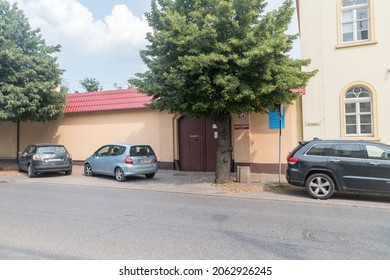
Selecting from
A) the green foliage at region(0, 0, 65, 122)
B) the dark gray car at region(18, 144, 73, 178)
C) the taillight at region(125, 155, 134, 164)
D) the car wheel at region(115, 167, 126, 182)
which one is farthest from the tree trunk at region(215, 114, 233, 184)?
the green foliage at region(0, 0, 65, 122)

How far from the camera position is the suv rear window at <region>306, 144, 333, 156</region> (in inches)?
373

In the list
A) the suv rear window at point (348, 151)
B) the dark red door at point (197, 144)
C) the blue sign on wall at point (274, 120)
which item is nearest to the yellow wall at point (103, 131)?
the dark red door at point (197, 144)

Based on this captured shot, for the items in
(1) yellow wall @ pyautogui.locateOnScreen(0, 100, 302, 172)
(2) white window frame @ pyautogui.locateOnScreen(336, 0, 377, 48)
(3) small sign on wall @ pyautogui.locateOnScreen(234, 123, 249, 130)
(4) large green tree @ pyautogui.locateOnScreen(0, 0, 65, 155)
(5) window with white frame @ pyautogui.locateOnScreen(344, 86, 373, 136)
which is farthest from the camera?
(4) large green tree @ pyautogui.locateOnScreen(0, 0, 65, 155)

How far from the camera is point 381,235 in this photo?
5840 mm

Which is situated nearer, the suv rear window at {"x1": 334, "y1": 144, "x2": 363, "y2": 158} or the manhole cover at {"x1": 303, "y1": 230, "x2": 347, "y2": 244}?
the manhole cover at {"x1": 303, "y1": 230, "x2": 347, "y2": 244}

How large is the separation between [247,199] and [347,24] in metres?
8.83

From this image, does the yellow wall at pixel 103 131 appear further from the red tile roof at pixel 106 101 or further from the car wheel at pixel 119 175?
the car wheel at pixel 119 175

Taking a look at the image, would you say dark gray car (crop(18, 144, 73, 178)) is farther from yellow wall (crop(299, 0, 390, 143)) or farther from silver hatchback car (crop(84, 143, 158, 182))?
yellow wall (crop(299, 0, 390, 143))

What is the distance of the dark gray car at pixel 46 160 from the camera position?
1467 centimetres

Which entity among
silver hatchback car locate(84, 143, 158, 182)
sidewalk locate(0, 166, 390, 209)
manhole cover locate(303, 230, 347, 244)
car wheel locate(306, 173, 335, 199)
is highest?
silver hatchback car locate(84, 143, 158, 182)

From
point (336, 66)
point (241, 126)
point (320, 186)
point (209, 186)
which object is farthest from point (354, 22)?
point (209, 186)

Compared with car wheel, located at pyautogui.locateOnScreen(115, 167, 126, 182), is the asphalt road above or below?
below

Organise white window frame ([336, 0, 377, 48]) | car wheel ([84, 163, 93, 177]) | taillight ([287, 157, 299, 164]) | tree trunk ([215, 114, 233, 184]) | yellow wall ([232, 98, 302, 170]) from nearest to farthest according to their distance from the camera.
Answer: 1. taillight ([287, 157, 299, 164])
2. tree trunk ([215, 114, 233, 184])
3. white window frame ([336, 0, 377, 48])
4. yellow wall ([232, 98, 302, 170])
5. car wheel ([84, 163, 93, 177])

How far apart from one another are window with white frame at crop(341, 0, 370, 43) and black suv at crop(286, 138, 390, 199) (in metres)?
6.12
